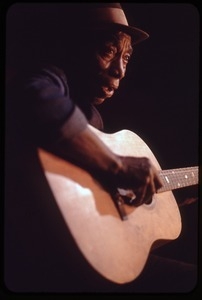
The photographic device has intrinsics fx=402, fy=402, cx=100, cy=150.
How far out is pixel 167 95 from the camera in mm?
1294

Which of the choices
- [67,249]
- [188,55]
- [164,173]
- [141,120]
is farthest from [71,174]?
[188,55]

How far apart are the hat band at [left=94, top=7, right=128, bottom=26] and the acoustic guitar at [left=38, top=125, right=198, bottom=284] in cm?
31

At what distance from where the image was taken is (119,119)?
125 centimetres

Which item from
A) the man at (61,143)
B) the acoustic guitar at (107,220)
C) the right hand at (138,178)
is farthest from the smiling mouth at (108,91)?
the right hand at (138,178)

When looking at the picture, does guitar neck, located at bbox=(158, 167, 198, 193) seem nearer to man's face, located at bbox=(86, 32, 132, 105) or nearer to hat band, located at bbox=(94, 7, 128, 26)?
man's face, located at bbox=(86, 32, 132, 105)

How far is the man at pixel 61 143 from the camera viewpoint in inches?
36.2

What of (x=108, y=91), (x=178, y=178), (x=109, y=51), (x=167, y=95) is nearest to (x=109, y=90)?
(x=108, y=91)

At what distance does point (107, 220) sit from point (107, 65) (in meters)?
0.44

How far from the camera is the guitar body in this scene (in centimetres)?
88

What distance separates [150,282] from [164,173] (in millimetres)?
306

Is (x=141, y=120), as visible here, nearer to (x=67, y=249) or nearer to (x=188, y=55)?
(x=188, y=55)

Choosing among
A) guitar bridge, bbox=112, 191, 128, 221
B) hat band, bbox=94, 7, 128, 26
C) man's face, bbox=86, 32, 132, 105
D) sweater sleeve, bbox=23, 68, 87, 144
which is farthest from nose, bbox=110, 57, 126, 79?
guitar bridge, bbox=112, 191, 128, 221

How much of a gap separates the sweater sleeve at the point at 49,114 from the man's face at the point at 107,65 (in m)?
0.20

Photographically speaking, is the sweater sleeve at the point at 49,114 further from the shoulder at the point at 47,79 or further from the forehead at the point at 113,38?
the forehead at the point at 113,38
